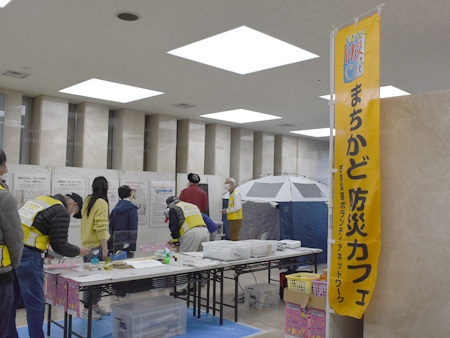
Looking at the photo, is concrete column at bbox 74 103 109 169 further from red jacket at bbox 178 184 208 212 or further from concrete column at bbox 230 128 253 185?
concrete column at bbox 230 128 253 185

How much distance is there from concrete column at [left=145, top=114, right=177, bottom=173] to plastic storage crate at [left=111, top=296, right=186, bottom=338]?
4364mm

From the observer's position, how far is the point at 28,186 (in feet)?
20.3

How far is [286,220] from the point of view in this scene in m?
8.07

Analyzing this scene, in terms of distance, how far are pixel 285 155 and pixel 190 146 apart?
294 centimetres

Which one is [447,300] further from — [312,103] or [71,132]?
[71,132]

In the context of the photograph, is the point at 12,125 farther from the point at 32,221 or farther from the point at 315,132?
the point at 315,132

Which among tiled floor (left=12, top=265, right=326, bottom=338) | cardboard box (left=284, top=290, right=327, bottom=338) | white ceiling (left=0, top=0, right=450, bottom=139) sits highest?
white ceiling (left=0, top=0, right=450, bottom=139)

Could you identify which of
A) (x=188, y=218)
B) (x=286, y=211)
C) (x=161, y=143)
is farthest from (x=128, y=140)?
(x=188, y=218)

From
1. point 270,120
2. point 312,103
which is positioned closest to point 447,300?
point 312,103

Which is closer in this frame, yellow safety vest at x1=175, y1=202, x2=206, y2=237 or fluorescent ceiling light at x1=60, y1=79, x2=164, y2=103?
yellow safety vest at x1=175, y1=202, x2=206, y2=237

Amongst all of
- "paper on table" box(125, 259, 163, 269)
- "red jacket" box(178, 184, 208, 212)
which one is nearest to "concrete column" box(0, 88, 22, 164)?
"red jacket" box(178, 184, 208, 212)

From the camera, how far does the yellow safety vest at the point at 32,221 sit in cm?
326

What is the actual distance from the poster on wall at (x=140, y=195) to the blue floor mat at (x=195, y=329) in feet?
9.37

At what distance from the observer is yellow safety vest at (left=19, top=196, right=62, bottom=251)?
3.26m
